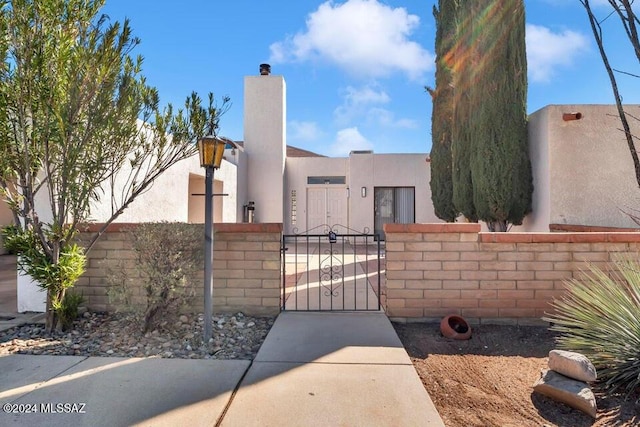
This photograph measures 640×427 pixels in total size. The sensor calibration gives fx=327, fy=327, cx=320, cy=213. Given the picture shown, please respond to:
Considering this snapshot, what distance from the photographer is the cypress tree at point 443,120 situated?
914cm

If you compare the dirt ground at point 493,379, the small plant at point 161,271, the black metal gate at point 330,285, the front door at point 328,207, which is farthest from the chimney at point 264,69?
the dirt ground at point 493,379

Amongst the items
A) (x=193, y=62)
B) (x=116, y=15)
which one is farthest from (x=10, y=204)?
(x=193, y=62)

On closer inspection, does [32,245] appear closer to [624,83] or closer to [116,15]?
[116,15]

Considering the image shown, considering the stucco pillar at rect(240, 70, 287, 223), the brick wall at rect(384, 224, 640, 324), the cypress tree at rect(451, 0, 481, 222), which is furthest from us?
the stucco pillar at rect(240, 70, 287, 223)

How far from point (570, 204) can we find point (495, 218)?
123cm

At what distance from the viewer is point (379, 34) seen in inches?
326

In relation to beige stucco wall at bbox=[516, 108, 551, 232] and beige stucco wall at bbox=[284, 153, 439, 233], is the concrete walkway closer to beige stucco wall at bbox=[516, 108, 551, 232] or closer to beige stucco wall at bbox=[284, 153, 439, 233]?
beige stucco wall at bbox=[516, 108, 551, 232]

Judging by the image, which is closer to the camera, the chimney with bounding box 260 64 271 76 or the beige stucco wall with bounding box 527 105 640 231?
the beige stucco wall with bounding box 527 105 640 231

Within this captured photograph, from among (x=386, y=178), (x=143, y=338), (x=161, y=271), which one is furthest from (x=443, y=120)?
(x=143, y=338)

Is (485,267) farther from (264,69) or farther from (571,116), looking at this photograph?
(264,69)

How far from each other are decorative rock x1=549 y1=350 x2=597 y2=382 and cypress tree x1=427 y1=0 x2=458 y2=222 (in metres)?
7.15

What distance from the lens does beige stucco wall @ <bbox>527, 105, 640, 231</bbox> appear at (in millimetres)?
5973

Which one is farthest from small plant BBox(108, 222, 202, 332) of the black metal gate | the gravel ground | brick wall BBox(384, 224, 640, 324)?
brick wall BBox(384, 224, 640, 324)

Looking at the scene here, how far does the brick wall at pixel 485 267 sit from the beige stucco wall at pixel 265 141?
28.7ft
